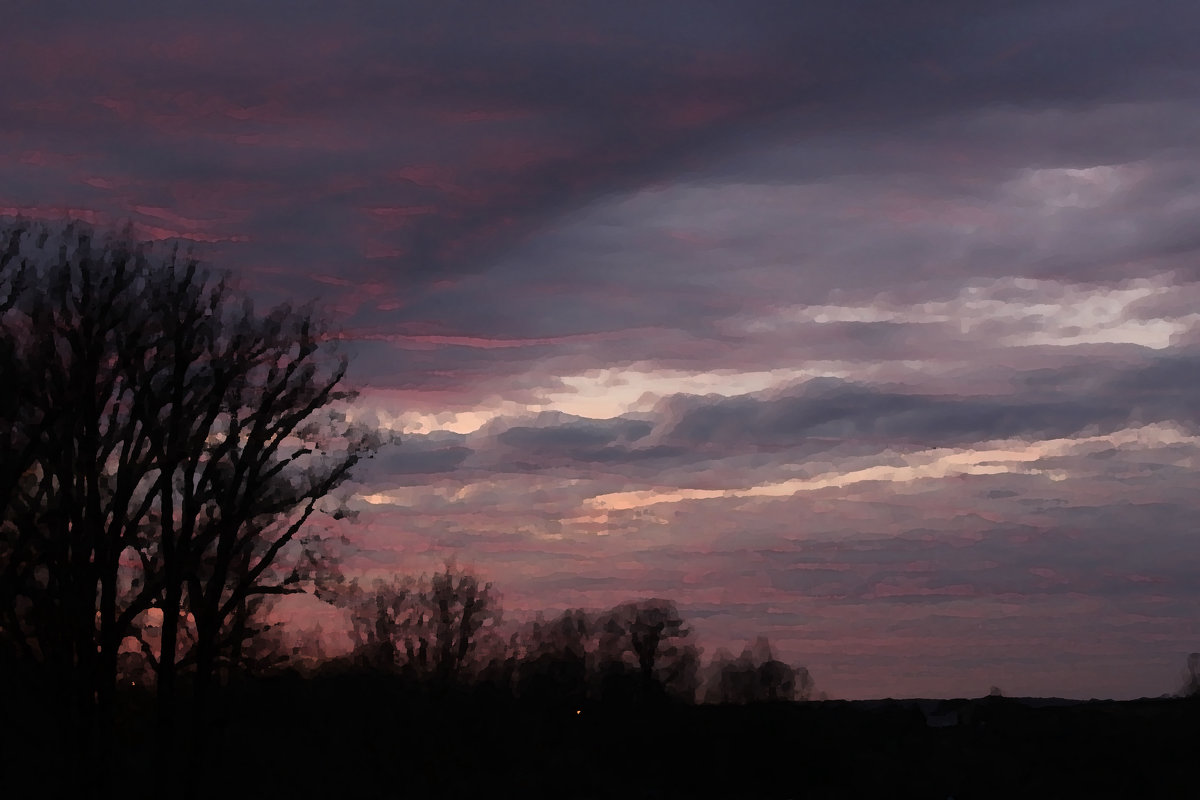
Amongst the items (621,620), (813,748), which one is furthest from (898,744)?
(621,620)

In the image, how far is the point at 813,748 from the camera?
55.5 meters

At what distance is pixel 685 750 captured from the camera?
57188 millimetres

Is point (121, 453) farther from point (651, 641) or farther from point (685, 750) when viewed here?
point (651, 641)

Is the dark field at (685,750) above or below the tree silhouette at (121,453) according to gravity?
below

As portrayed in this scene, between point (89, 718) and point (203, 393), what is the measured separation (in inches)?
291

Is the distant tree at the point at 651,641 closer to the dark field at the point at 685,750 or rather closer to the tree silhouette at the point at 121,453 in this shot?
the dark field at the point at 685,750

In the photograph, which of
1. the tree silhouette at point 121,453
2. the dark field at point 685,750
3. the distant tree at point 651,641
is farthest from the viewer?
the distant tree at point 651,641

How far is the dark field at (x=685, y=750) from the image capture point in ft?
165

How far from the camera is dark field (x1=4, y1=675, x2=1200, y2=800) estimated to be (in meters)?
50.2

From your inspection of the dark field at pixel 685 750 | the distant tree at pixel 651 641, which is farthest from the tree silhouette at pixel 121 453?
the distant tree at pixel 651 641

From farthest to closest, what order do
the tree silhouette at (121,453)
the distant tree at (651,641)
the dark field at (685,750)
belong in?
1. the distant tree at (651,641)
2. the dark field at (685,750)
3. the tree silhouette at (121,453)

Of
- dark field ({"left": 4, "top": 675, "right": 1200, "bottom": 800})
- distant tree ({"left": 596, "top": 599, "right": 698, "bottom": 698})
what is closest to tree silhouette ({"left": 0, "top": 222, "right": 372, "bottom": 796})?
dark field ({"left": 4, "top": 675, "right": 1200, "bottom": 800})

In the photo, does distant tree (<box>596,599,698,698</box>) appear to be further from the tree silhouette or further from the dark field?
the tree silhouette

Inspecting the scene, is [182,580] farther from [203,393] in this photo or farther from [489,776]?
[489,776]
